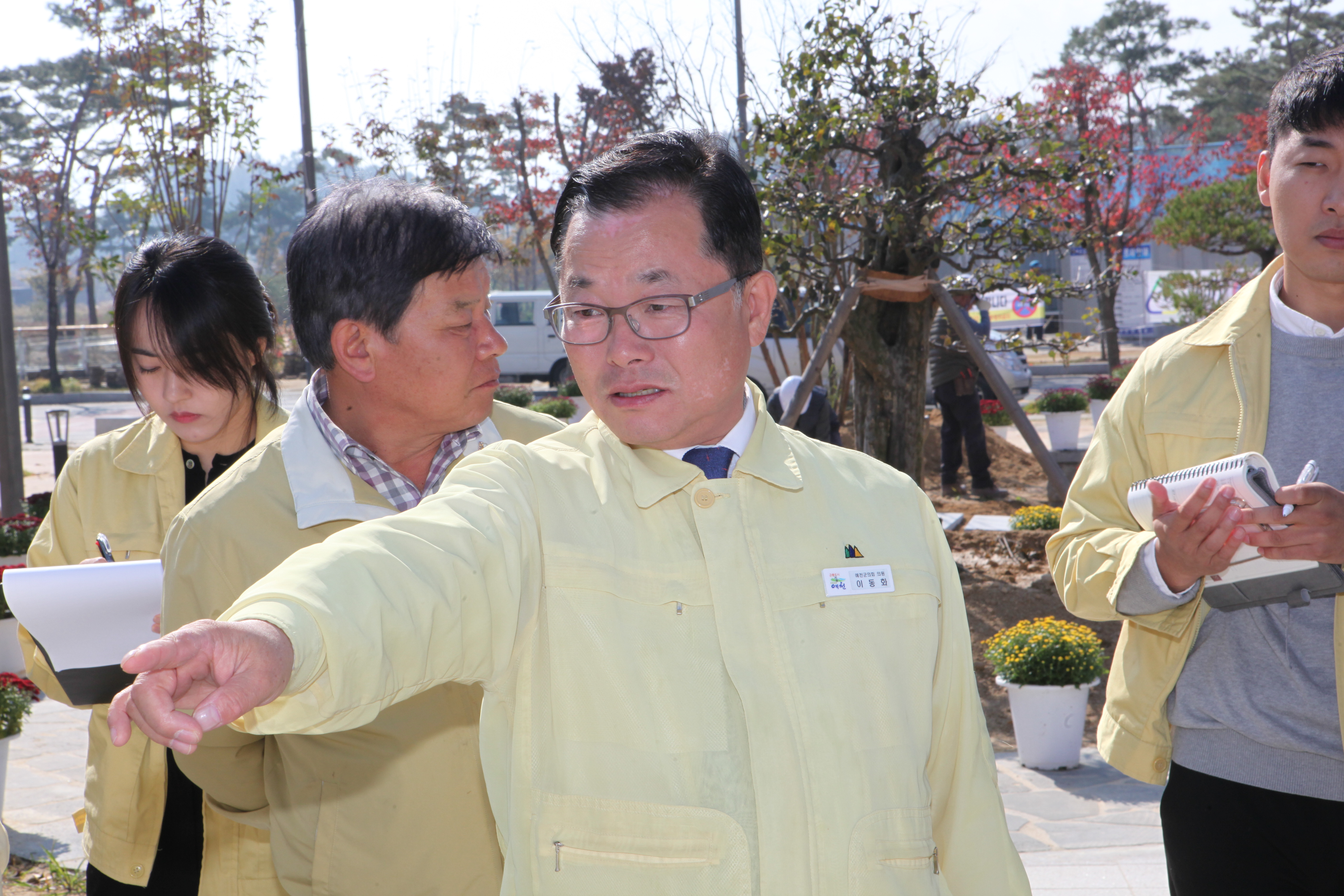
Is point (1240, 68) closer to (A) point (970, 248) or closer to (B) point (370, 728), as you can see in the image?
(A) point (970, 248)

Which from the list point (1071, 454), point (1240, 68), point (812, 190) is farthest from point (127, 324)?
point (1240, 68)

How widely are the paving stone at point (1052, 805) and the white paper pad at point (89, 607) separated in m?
3.88

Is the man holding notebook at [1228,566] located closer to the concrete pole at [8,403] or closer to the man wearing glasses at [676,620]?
the man wearing glasses at [676,620]

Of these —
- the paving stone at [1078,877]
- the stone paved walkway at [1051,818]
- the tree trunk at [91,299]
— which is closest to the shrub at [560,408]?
the stone paved walkway at [1051,818]

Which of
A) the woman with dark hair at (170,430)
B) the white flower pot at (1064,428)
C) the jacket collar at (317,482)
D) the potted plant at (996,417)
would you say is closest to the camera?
the jacket collar at (317,482)

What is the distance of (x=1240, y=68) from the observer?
33969mm

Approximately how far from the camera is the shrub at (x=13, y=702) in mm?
4535

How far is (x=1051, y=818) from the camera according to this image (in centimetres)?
466

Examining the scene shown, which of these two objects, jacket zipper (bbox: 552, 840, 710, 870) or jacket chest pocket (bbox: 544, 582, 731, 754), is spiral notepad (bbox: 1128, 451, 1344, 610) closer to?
jacket chest pocket (bbox: 544, 582, 731, 754)

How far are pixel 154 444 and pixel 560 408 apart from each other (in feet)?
40.9

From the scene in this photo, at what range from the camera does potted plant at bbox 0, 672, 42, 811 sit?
177 inches

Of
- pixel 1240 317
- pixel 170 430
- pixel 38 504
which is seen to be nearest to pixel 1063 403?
pixel 38 504

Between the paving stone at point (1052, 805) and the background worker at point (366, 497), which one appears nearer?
the background worker at point (366, 497)

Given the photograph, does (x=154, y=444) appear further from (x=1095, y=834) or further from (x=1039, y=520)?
(x=1039, y=520)
